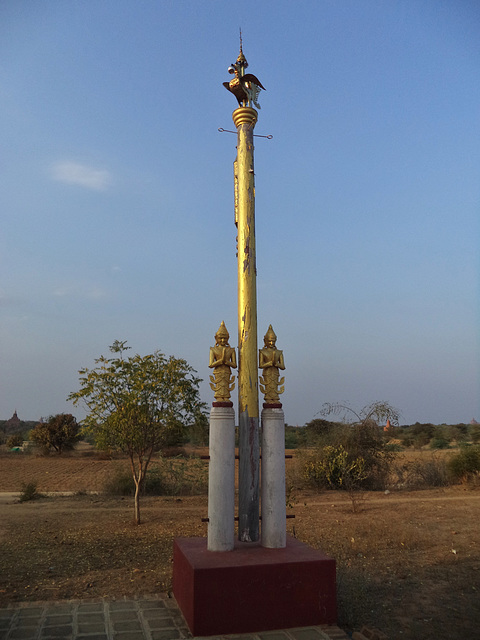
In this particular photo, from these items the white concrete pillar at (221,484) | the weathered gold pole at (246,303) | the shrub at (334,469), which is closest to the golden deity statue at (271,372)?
the weathered gold pole at (246,303)

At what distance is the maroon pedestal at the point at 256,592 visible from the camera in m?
4.26

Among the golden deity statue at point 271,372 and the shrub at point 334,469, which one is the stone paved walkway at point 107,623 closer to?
the golden deity statue at point 271,372

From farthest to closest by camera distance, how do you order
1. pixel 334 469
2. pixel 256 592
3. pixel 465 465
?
1. pixel 465 465
2. pixel 334 469
3. pixel 256 592

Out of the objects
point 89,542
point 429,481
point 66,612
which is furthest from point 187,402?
point 429,481

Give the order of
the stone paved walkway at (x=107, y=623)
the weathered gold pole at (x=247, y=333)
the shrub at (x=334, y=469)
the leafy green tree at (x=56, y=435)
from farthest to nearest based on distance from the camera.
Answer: the leafy green tree at (x=56, y=435) < the shrub at (x=334, y=469) < the weathered gold pole at (x=247, y=333) < the stone paved walkway at (x=107, y=623)

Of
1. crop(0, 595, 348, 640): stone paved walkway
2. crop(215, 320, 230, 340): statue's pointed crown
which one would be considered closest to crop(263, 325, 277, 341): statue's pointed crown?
crop(215, 320, 230, 340): statue's pointed crown

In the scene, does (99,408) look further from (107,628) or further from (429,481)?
(429,481)

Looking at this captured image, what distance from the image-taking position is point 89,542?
28.1ft

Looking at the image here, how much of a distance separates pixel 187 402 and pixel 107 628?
5813 millimetres

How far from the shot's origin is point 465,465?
15.8m

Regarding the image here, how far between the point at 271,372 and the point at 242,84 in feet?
12.3

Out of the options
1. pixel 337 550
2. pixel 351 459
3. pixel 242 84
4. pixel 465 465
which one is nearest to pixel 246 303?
pixel 242 84

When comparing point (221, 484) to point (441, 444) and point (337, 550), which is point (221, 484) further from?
point (441, 444)

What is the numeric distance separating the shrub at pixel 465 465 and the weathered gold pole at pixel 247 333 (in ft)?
42.2
